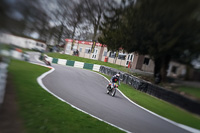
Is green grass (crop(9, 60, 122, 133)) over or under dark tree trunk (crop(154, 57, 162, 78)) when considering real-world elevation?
under

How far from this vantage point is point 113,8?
1.68 metres

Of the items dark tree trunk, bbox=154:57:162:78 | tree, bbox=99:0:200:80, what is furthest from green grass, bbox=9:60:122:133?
dark tree trunk, bbox=154:57:162:78

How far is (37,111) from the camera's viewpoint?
150 inches

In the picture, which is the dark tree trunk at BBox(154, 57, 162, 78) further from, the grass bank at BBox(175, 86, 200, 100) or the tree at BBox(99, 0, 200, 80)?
the grass bank at BBox(175, 86, 200, 100)

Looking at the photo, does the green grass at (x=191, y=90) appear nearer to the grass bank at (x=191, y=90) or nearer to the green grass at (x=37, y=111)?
the grass bank at (x=191, y=90)

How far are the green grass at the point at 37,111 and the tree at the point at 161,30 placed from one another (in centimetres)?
103

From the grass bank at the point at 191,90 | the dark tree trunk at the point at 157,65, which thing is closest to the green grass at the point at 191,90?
the grass bank at the point at 191,90

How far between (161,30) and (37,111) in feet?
12.1

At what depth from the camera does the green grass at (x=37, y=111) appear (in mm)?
1254

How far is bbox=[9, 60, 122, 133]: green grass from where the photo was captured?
125 cm

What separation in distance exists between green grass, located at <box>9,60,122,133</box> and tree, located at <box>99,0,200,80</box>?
3.39ft

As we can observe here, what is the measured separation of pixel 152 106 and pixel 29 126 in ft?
10.3

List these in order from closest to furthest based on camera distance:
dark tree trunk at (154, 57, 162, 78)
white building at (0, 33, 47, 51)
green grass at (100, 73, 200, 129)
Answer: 1. white building at (0, 33, 47, 51)
2. green grass at (100, 73, 200, 129)
3. dark tree trunk at (154, 57, 162, 78)

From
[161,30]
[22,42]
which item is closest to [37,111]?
[22,42]
